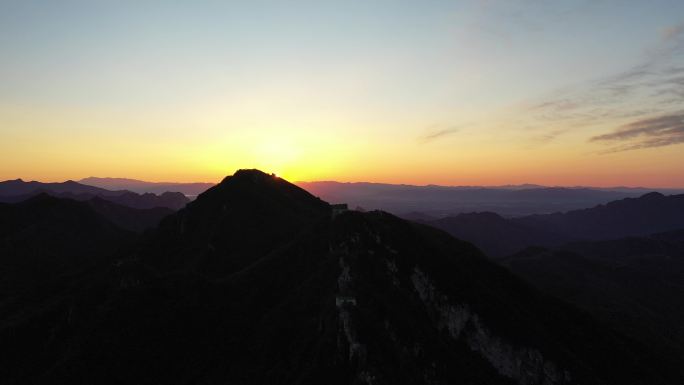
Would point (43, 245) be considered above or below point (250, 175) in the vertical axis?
below

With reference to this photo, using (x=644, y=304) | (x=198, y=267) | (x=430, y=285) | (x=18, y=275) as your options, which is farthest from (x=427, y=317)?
(x=644, y=304)

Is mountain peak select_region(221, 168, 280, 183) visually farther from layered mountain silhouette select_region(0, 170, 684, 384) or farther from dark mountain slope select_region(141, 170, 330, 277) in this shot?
layered mountain silhouette select_region(0, 170, 684, 384)

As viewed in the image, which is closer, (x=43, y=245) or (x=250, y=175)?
(x=250, y=175)

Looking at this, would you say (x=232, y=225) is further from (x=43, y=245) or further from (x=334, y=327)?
(x=43, y=245)

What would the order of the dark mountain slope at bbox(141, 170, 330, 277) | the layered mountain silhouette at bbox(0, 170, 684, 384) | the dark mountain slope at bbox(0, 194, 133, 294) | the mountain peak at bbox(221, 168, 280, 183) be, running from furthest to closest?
the dark mountain slope at bbox(0, 194, 133, 294) → the mountain peak at bbox(221, 168, 280, 183) → the dark mountain slope at bbox(141, 170, 330, 277) → the layered mountain silhouette at bbox(0, 170, 684, 384)

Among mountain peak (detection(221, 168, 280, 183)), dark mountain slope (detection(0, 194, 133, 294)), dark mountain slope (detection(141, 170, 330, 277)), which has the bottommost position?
dark mountain slope (detection(0, 194, 133, 294))

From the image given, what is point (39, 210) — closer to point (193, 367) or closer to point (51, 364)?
point (51, 364)

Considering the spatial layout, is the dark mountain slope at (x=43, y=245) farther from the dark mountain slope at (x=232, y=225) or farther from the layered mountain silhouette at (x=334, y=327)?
the layered mountain silhouette at (x=334, y=327)

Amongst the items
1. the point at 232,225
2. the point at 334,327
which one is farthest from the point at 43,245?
the point at 334,327

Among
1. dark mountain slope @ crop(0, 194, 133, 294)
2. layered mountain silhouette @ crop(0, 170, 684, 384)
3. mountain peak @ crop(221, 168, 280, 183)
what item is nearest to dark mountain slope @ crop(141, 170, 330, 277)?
mountain peak @ crop(221, 168, 280, 183)
